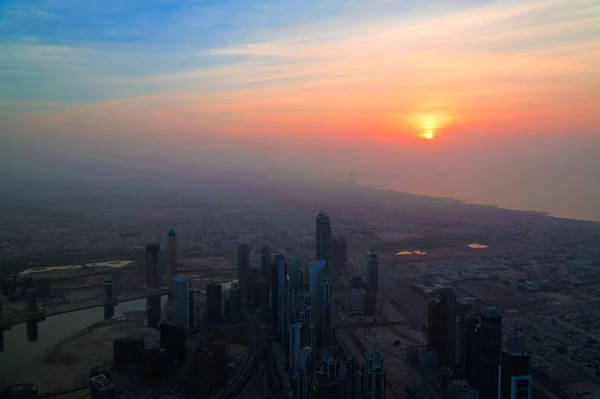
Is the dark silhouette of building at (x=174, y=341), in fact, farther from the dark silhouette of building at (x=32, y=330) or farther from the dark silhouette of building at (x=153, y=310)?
the dark silhouette of building at (x=32, y=330)

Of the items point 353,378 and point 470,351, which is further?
point 470,351

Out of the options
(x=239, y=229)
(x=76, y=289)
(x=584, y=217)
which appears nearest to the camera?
(x=76, y=289)

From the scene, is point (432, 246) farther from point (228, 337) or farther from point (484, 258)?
point (228, 337)

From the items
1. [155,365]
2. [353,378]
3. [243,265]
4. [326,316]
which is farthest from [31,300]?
[353,378]

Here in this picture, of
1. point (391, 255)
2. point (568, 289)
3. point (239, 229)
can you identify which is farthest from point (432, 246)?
point (239, 229)

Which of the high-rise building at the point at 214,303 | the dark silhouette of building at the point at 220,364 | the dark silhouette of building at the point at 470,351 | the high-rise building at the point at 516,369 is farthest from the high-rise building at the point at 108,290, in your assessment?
the high-rise building at the point at 516,369

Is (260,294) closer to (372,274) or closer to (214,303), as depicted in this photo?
(214,303)
